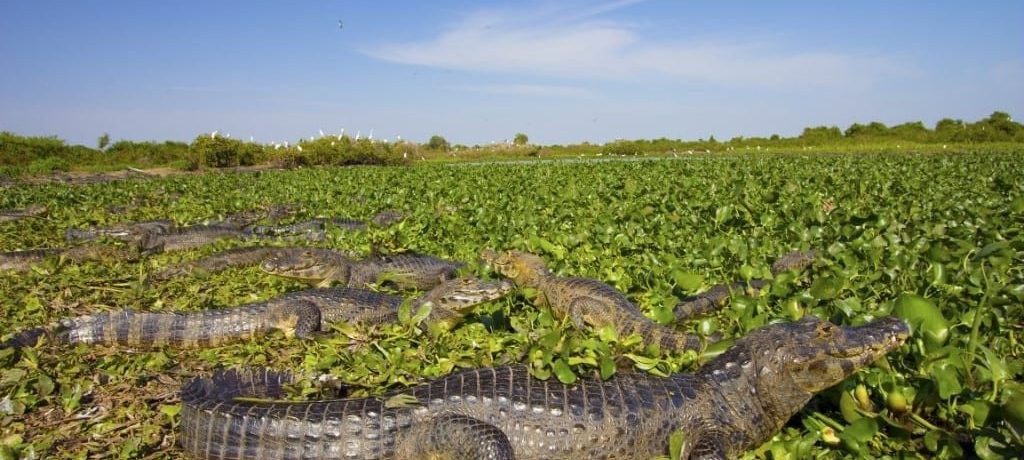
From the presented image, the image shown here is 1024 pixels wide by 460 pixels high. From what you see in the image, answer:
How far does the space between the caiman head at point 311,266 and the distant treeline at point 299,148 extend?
19.9 m

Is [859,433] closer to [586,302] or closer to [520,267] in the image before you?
[586,302]

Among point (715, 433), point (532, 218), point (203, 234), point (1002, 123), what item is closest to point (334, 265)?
point (532, 218)

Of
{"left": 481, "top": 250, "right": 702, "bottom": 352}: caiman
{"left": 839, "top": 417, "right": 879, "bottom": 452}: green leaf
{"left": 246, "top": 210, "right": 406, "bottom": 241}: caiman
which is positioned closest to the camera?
{"left": 839, "top": 417, "right": 879, "bottom": 452}: green leaf

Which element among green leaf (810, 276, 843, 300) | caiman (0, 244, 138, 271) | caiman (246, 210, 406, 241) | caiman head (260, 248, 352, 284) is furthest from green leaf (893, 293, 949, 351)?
caiman (0, 244, 138, 271)

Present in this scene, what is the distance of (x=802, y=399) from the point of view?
109 inches

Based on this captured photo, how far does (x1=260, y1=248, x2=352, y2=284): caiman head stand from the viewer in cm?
641

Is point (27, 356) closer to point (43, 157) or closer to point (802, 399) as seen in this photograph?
point (802, 399)

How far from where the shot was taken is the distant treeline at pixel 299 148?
26.9m

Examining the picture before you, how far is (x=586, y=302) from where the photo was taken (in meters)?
4.58

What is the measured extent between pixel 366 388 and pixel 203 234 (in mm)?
6687

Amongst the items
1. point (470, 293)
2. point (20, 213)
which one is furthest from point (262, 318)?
point (20, 213)

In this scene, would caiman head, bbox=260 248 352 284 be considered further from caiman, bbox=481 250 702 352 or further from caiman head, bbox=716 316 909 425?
caiman head, bbox=716 316 909 425

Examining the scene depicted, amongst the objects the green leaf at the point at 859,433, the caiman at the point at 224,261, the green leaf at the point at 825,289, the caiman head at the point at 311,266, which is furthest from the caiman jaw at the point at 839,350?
the caiman at the point at 224,261

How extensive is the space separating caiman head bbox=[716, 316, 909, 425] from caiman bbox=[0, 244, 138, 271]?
709 centimetres
